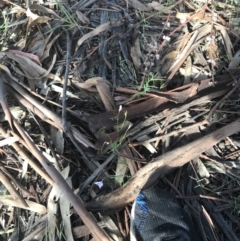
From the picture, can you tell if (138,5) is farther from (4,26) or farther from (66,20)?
(4,26)

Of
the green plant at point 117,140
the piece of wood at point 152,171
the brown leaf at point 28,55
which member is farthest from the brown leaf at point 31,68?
the piece of wood at point 152,171

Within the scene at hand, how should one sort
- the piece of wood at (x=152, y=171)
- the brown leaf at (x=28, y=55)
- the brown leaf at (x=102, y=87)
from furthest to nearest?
1. the brown leaf at (x=28, y=55)
2. the brown leaf at (x=102, y=87)
3. the piece of wood at (x=152, y=171)

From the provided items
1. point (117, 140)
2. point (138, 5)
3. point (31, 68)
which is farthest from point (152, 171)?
point (138, 5)

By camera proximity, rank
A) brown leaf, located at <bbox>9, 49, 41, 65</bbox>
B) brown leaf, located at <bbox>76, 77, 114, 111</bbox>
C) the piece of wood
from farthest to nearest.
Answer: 1. brown leaf, located at <bbox>9, 49, 41, 65</bbox>
2. brown leaf, located at <bbox>76, 77, 114, 111</bbox>
3. the piece of wood

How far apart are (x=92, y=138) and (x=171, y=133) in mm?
375

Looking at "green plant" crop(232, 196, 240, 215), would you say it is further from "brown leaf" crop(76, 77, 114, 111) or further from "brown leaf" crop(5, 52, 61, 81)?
"brown leaf" crop(5, 52, 61, 81)

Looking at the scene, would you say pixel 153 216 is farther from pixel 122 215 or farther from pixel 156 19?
pixel 156 19

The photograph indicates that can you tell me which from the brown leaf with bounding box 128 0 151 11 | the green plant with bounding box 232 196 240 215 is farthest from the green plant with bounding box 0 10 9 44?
the green plant with bounding box 232 196 240 215

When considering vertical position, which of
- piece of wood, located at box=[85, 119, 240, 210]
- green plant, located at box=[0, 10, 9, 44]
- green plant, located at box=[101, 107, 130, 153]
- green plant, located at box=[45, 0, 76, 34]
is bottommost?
piece of wood, located at box=[85, 119, 240, 210]

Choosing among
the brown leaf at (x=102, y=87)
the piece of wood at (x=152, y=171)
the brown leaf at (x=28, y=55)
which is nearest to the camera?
the piece of wood at (x=152, y=171)

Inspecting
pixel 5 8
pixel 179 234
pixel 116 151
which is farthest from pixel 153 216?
pixel 5 8

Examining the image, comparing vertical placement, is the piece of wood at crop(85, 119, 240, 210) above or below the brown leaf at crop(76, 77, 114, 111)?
below

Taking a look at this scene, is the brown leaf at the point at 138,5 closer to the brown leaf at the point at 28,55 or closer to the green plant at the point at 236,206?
the brown leaf at the point at 28,55

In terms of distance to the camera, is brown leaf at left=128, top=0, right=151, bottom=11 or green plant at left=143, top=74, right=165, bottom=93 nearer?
green plant at left=143, top=74, right=165, bottom=93
